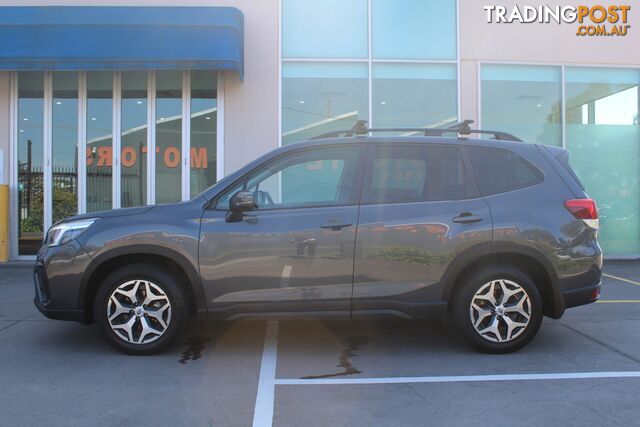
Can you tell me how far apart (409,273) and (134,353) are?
8.04 feet

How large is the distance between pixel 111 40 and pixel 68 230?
217 inches

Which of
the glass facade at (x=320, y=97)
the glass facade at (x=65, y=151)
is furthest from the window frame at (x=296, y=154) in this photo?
the glass facade at (x=65, y=151)

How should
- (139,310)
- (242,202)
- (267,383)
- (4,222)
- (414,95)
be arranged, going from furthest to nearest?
(414,95), (4,222), (139,310), (242,202), (267,383)

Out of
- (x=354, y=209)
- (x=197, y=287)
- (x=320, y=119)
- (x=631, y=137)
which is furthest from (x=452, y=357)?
(x=631, y=137)

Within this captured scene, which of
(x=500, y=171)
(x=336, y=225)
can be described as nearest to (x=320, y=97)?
(x=500, y=171)

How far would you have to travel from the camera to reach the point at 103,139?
34.9 feet

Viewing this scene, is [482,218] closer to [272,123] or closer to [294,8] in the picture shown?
[272,123]

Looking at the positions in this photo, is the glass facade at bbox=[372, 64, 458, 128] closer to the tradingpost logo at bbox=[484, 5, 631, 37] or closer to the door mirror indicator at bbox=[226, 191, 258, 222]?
the tradingpost logo at bbox=[484, 5, 631, 37]

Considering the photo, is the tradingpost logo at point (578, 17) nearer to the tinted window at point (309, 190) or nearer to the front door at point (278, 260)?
the tinted window at point (309, 190)

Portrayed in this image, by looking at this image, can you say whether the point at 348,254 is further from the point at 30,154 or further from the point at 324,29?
the point at 30,154

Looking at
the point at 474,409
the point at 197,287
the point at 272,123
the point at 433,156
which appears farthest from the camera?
the point at 272,123

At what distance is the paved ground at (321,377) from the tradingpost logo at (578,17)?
693 cm

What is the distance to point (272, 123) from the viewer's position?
10523mm

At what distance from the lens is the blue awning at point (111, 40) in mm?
9141
